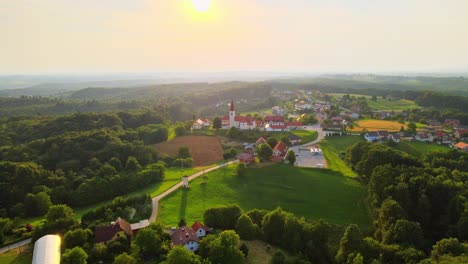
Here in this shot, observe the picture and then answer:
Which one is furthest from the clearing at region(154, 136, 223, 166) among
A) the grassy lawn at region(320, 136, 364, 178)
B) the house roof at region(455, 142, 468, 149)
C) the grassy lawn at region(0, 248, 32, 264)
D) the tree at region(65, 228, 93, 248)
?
the house roof at region(455, 142, 468, 149)

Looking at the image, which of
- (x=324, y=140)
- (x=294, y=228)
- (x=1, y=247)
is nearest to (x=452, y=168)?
(x=324, y=140)

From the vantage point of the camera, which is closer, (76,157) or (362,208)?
(362,208)

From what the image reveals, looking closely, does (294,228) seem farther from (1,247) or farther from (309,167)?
(1,247)

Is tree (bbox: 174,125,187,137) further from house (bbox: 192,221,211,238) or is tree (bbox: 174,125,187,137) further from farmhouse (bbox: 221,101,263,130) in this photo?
house (bbox: 192,221,211,238)

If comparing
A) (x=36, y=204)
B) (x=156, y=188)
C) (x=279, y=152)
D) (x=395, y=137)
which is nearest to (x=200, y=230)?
(x=156, y=188)

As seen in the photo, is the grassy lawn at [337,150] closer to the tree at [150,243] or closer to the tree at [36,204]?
the tree at [150,243]

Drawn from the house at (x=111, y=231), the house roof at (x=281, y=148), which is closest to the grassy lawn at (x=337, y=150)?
the house roof at (x=281, y=148)

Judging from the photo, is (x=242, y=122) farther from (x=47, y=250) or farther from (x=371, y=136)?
(x=47, y=250)
